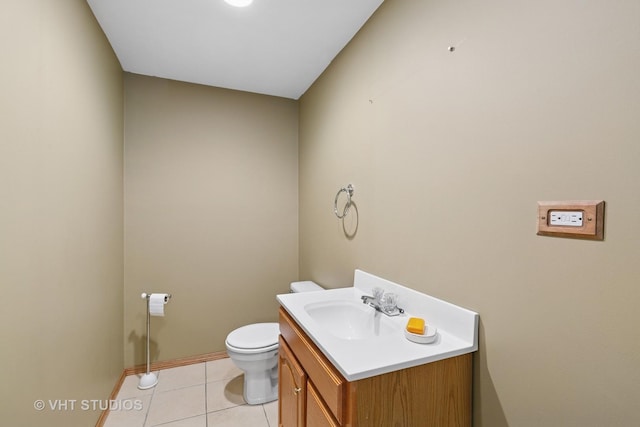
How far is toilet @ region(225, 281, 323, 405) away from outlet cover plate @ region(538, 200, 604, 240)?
175 centimetres

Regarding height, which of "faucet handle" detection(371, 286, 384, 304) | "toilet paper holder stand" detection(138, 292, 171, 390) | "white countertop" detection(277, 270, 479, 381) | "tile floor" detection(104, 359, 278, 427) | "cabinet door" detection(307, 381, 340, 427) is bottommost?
"tile floor" detection(104, 359, 278, 427)

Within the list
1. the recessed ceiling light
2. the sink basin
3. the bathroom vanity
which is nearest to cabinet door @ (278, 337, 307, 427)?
the bathroom vanity

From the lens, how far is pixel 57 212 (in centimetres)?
129

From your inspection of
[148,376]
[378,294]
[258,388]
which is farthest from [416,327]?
[148,376]

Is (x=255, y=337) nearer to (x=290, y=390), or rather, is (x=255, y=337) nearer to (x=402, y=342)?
(x=290, y=390)

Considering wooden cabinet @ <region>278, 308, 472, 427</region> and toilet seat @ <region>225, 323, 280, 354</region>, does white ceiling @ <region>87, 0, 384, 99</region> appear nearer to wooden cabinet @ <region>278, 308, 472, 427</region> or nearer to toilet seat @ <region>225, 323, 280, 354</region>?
wooden cabinet @ <region>278, 308, 472, 427</region>

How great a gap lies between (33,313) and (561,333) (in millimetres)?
1803

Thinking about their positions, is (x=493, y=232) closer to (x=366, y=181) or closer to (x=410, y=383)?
(x=410, y=383)

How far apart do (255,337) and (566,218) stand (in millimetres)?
1948

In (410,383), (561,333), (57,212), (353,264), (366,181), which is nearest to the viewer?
(561,333)

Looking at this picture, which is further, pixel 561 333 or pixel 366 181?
pixel 366 181

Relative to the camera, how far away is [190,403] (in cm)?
202

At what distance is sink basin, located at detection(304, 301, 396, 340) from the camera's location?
4.68ft

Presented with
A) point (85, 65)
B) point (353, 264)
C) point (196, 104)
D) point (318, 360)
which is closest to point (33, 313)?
point (318, 360)
